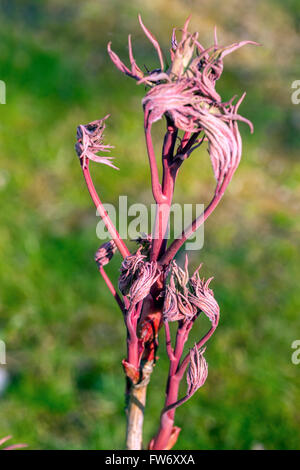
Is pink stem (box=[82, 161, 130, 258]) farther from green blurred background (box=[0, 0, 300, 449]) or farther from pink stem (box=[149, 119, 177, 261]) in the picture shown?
green blurred background (box=[0, 0, 300, 449])

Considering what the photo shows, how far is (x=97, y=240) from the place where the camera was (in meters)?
2.48

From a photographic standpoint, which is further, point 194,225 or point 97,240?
point 97,240

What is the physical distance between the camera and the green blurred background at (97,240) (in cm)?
174

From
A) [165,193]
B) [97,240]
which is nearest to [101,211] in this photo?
[165,193]

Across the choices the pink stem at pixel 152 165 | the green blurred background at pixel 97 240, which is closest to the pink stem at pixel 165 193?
the pink stem at pixel 152 165

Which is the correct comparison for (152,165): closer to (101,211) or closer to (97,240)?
(101,211)

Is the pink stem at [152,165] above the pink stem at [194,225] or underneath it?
above

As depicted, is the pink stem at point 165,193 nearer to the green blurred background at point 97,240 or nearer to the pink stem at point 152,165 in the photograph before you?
the pink stem at point 152,165

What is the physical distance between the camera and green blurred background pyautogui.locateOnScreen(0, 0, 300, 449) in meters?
1.74

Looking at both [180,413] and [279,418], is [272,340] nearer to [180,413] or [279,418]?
[279,418]

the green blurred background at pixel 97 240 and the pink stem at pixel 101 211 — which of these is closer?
the pink stem at pixel 101 211

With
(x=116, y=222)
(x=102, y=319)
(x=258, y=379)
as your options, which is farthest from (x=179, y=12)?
(x=258, y=379)
